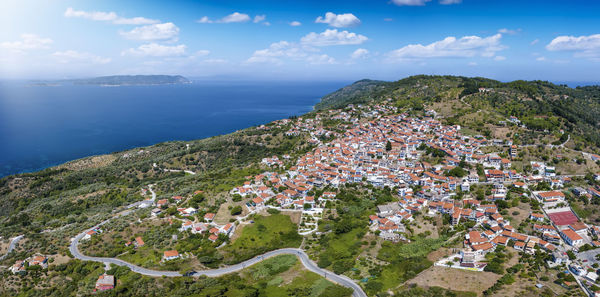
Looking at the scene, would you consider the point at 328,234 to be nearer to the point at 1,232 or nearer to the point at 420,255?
the point at 420,255

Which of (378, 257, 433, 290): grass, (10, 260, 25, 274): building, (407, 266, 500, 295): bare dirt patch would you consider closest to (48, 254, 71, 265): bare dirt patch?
(10, 260, 25, 274): building

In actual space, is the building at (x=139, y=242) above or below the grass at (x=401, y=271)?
below

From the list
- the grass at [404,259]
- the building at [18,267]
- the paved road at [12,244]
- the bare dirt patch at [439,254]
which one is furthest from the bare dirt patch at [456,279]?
the paved road at [12,244]

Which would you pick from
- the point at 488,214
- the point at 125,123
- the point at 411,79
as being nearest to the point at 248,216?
the point at 488,214

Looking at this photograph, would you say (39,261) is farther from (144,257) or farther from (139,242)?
(144,257)

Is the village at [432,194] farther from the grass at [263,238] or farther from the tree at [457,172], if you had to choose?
the grass at [263,238]

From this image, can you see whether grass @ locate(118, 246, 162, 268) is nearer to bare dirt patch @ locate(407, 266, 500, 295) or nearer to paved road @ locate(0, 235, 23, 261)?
paved road @ locate(0, 235, 23, 261)
